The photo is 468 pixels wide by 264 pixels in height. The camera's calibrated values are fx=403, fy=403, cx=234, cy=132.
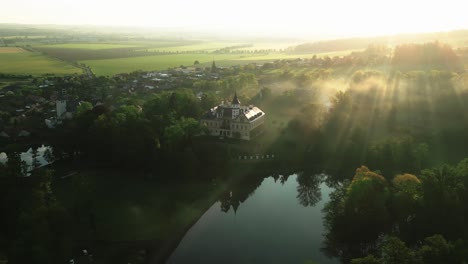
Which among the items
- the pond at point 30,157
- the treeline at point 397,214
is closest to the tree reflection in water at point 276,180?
the treeline at point 397,214

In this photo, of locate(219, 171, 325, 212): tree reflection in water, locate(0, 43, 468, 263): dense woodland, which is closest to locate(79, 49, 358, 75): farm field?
locate(0, 43, 468, 263): dense woodland

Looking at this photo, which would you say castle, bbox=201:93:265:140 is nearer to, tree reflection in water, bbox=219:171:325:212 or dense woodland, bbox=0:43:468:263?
dense woodland, bbox=0:43:468:263

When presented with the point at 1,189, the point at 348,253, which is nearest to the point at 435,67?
the point at 348,253

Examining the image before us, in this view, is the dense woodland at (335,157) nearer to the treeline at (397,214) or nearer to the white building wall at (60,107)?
the treeline at (397,214)

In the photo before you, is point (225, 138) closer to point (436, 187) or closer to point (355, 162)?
point (355, 162)

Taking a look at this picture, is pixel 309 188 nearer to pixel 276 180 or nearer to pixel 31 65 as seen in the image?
pixel 276 180
